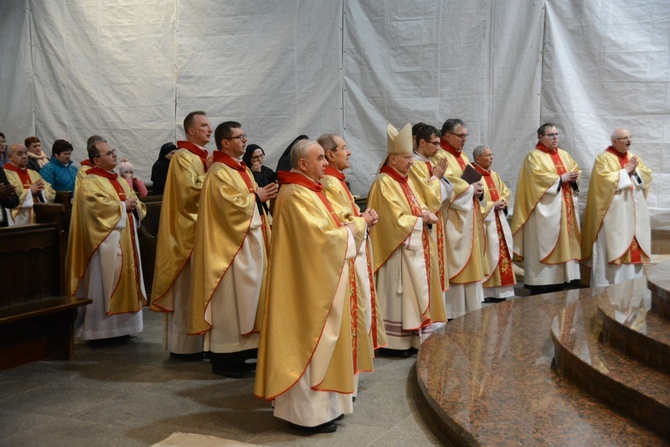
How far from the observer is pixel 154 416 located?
14.5 ft

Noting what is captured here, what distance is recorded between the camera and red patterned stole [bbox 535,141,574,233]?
809 cm

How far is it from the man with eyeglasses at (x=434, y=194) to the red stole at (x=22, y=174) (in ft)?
12.9

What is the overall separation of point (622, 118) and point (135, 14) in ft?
20.6

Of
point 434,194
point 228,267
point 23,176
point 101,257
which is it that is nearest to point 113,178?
point 101,257

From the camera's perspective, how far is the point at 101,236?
6098mm

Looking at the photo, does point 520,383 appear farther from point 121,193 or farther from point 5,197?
point 5,197

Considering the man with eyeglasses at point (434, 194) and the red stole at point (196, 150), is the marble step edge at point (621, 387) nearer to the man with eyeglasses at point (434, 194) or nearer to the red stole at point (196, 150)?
the man with eyeglasses at point (434, 194)

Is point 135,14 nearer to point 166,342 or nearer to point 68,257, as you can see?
point 68,257

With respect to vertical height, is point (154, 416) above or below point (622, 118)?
below

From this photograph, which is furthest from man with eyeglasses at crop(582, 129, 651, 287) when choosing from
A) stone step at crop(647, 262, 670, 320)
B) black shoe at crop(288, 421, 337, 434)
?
black shoe at crop(288, 421, 337, 434)

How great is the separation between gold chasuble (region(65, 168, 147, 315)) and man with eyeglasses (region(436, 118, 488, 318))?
9.14 ft

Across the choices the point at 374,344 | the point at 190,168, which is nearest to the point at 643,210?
the point at 374,344

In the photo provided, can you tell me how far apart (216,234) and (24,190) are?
10.0ft

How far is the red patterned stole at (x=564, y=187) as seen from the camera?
8.09 m
